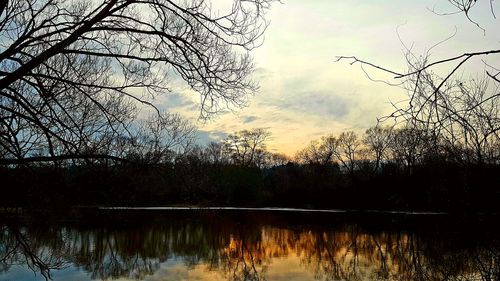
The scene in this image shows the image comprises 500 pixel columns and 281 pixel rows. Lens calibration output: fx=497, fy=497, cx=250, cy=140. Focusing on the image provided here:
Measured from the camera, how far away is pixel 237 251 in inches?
714

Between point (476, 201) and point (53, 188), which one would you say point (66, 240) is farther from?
point (476, 201)

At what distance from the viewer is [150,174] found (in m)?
5.43

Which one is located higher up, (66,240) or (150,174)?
(150,174)

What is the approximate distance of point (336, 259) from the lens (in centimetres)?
1655

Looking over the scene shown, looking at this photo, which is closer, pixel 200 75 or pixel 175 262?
pixel 200 75

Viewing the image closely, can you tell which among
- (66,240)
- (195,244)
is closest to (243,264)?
(195,244)

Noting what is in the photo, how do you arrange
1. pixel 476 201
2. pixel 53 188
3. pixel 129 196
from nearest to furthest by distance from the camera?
1. pixel 476 201
2. pixel 53 188
3. pixel 129 196

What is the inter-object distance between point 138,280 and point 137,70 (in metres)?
8.10

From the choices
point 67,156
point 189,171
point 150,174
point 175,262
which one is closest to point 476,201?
point 189,171

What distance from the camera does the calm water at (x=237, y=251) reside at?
12.5 m

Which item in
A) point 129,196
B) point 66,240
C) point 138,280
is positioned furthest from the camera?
point 66,240

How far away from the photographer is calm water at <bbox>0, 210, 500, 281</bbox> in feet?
41.0

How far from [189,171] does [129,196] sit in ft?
10.1

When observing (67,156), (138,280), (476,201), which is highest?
(67,156)
